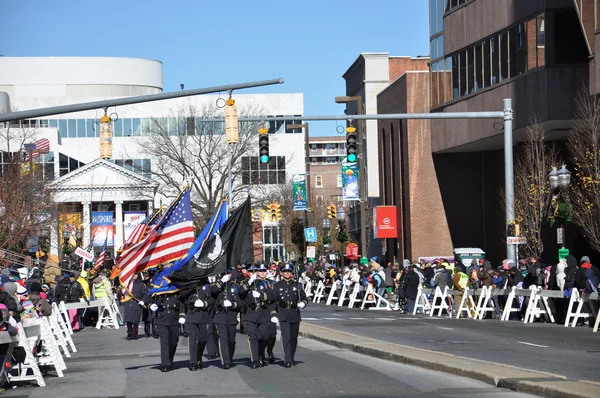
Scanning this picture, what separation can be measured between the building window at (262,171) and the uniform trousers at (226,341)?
56.4 meters

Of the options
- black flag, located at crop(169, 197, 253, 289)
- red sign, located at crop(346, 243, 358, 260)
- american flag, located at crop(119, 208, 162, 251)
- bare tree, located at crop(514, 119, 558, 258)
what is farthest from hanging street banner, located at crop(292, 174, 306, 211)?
black flag, located at crop(169, 197, 253, 289)

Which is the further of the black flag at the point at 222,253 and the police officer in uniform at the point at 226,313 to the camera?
the black flag at the point at 222,253

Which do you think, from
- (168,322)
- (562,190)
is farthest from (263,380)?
(562,190)

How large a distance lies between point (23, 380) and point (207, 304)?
3.40 metres

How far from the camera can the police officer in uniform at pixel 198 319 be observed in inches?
747

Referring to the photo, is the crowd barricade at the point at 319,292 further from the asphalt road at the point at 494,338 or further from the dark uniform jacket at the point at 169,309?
the dark uniform jacket at the point at 169,309

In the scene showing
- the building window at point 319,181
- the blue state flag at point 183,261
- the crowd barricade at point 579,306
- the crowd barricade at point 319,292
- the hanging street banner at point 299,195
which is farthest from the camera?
the building window at point 319,181

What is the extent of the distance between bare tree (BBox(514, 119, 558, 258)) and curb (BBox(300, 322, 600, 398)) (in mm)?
18564

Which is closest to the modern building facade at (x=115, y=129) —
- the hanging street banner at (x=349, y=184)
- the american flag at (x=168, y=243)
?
the hanging street banner at (x=349, y=184)

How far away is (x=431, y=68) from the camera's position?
59.3m

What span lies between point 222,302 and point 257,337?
858mm

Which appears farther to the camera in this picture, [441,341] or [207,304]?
[441,341]

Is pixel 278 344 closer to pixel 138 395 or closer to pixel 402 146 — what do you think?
pixel 138 395

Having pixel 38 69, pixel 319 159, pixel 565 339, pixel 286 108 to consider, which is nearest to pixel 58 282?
pixel 565 339
